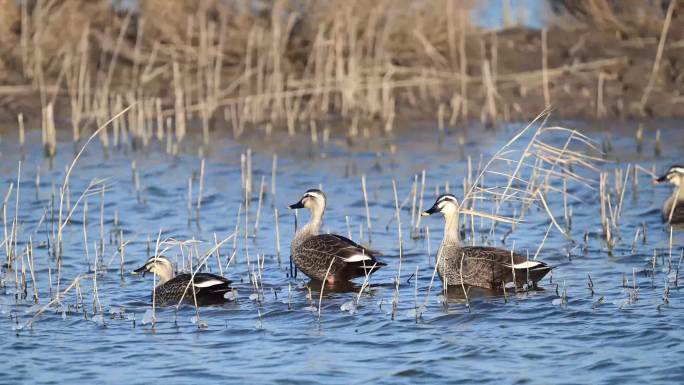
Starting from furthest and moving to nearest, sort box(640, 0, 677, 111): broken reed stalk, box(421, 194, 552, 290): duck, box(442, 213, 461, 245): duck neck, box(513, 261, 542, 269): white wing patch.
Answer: box(640, 0, 677, 111): broken reed stalk → box(442, 213, 461, 245): duck neck → box(421, 194, 552, 290): duck → box(513, 261, 542, 269): white wing patch

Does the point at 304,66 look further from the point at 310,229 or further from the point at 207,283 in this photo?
the point at 207,283

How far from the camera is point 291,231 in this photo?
49.2ft

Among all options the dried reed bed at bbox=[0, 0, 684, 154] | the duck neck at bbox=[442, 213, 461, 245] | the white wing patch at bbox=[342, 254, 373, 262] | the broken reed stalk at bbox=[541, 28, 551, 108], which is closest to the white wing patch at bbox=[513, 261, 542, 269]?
the duck neck at bbox=[442, 213, 461, 245]

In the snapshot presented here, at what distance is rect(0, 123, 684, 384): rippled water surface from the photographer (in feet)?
31.0

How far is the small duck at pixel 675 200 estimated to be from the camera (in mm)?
14625

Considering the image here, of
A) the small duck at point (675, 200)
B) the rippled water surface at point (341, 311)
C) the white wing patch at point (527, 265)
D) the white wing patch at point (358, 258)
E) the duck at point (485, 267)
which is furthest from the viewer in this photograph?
the small duck at point (675, 200)

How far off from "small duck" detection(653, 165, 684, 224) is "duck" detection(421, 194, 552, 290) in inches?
135

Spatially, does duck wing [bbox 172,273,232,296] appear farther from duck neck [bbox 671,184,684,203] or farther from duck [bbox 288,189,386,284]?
duck neck [bbox 671,184,684,203]

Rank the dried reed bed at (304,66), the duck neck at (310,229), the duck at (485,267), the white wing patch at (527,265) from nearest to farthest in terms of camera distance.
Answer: the white wing patch at (527,265)
the duck at (485,267)
the duck neck at (310,229)
the dried reed bed at (304,66)

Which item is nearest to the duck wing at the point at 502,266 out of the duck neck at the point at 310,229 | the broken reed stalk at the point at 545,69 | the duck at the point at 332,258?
the duck at the point at 332,258

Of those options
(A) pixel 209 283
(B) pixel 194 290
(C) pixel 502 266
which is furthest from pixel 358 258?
(B) pixel 194 290

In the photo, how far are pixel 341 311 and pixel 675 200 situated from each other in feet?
17.2

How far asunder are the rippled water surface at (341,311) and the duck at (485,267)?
0.18m

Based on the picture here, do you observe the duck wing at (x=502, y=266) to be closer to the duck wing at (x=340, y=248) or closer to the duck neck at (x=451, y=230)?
the duck neck at (x=451, y=230)
